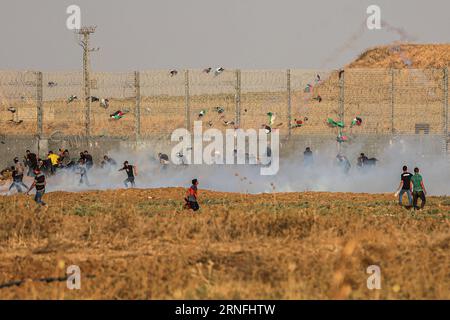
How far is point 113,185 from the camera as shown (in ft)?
119

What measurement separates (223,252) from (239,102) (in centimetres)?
2105

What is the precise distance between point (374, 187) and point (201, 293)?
78.4 feet

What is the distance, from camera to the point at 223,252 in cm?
1566

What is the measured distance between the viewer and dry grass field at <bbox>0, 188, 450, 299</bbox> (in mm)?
12461

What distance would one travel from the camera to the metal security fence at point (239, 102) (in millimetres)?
36438

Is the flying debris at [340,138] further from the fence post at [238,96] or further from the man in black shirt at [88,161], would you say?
the man in black shirt at [88,161]

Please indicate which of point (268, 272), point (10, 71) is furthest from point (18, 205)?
point (10, 71)

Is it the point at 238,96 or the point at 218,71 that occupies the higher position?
the point at 218,71

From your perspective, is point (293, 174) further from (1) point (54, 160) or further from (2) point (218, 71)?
(1) point (54, 160)

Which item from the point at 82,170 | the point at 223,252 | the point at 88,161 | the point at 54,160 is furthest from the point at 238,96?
the point at 223,252

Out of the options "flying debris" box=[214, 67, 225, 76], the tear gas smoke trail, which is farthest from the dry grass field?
"flying debris" box=[214, 67, 225, 76]

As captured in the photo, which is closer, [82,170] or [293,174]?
[82,170]

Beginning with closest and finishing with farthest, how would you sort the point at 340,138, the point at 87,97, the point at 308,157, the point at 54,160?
the point at 54,160 → the point at 308,157 → the point at 340,138 → the point at 87,97

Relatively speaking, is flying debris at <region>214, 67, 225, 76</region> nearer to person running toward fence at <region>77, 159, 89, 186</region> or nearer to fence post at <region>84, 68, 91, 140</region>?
fence post at <region>84, 68, 91, 140</region>
